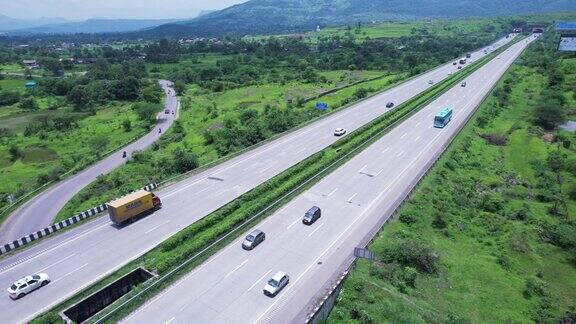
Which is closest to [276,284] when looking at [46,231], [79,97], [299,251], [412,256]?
[299,251]

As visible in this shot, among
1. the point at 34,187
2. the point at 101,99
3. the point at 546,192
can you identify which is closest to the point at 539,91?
the point at 546,192

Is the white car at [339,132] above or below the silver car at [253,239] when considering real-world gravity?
below

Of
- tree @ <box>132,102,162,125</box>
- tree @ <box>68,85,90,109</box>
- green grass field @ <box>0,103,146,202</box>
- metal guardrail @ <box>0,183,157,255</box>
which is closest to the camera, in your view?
metal guardrail @ <box>0,183,157,255</box>

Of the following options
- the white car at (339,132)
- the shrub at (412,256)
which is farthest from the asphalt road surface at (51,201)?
the shrub at (412,256)

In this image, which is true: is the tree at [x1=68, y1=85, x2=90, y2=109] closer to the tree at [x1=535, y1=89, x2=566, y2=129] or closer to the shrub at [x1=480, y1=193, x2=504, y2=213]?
the shrub at [x1=480, y1=193, x2=504, y2=213]

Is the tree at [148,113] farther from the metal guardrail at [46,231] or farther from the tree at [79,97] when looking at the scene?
the metal guardrail at [46,231]

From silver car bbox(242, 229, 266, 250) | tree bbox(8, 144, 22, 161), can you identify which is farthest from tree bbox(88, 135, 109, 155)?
silver car bbox(242, 229, 266, 250)

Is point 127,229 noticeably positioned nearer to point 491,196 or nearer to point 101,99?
point 491,196
